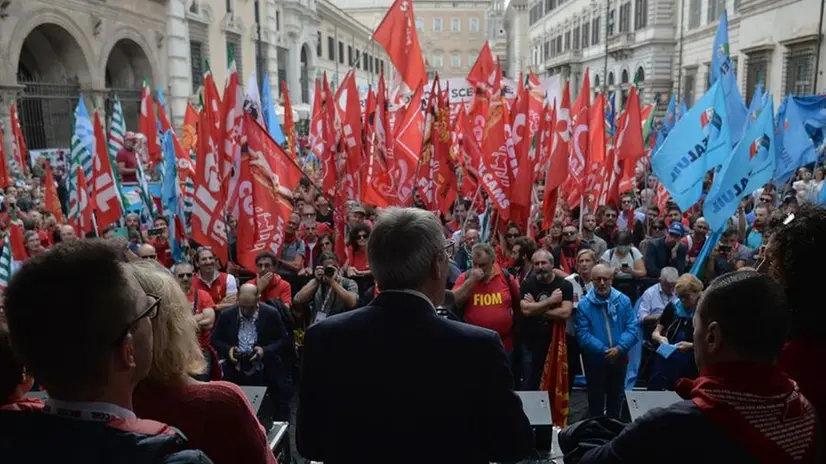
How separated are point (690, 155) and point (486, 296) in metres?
3.69

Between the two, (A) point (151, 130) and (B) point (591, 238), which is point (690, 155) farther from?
(A) point (151, 130)

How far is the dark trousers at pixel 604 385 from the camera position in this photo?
530cm

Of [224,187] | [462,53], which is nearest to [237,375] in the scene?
[224,187]

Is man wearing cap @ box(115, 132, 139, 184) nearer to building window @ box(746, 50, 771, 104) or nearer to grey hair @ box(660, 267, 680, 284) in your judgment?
grey hair @ box(660, 267, 680, 284)

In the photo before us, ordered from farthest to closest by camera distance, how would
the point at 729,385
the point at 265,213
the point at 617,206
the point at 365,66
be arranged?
the point at 365,66 < the point at 617,206 < the point at 265,213 < the point at 729,385

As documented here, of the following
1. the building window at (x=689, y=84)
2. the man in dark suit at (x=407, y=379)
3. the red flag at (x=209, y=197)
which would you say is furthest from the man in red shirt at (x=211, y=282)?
the building window at (x=689, y=84)

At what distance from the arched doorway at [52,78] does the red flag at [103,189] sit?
13.8m

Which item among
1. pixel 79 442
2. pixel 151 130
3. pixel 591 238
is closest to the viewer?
pixel 79 442

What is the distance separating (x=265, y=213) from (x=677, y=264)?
14.6ft

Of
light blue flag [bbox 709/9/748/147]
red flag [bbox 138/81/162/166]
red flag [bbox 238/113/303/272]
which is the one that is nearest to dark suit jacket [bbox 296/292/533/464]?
red flag [bbox 238/113/303/272]

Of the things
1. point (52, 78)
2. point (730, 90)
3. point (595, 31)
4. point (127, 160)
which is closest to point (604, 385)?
point (730, 90)

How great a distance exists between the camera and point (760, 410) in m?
1.61

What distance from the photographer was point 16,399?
177cm

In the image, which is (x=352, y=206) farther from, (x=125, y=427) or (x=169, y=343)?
(x=125, y=427)
